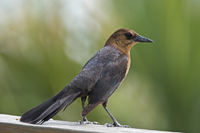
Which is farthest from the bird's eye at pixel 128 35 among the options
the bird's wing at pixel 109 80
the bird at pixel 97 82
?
the bird's wing at pixel 109 80

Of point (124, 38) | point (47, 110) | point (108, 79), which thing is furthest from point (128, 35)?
point (47, 110)

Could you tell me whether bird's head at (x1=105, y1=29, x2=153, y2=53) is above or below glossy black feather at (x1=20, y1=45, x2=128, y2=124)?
above

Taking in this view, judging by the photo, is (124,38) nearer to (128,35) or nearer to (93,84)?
(128,35)

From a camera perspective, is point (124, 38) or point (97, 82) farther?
point (124, 38)

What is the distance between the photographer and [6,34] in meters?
5.21

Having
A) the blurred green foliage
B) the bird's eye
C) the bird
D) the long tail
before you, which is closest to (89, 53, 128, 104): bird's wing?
the bird

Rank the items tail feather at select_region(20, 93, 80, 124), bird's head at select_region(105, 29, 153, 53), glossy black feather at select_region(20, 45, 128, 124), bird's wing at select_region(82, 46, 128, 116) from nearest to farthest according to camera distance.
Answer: tail feather at select_region(20, 93, 80, 124), glossy black feather at select_region(20, 45, 128, 124), bird's wing at select_region(82, 46, 128, 116), bird's head at select_region(105, 29, 153, 53)

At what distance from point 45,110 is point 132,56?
2.58 meters

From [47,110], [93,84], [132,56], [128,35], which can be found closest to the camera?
[47,110]

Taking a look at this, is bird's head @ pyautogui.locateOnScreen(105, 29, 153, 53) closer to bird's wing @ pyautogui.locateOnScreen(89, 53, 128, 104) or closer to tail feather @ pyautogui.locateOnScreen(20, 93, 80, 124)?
bird's wing @ pyautogui.locateOnScreen(89, 53, 128, 104)

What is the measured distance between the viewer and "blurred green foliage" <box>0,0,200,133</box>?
4809mm

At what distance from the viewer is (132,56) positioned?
504 cm

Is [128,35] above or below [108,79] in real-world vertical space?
above

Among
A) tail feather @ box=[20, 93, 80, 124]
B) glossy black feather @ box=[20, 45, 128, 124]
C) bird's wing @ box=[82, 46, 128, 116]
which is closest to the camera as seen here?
tail feather @ box=[20, 93, 80, 124]
